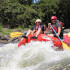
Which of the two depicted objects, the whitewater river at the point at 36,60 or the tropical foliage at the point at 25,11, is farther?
the tropical foliage at the point at 25,11

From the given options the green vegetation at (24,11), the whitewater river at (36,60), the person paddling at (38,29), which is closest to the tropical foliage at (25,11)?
the green vegetation at (24,11)

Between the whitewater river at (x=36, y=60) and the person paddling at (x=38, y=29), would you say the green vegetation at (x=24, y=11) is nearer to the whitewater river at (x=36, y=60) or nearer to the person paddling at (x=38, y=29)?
the person paddling at (x=38, y=29)

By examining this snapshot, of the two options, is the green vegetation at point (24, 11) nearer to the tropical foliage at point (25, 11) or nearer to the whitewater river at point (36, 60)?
the tropical foliage at point (25, 11)

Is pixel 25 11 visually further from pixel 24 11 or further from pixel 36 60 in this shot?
pixel 36 60

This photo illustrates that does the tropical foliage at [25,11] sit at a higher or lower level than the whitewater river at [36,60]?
higher

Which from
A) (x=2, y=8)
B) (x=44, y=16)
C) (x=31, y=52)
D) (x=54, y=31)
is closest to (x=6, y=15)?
(x=2, y=8)

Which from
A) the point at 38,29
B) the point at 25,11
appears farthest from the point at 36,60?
the point at 25,11

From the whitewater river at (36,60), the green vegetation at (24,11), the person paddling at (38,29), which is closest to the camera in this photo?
the whitewater river at (36,60)

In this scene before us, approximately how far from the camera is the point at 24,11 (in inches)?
624

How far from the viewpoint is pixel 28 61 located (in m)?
3.98

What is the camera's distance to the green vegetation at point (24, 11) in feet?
50.8

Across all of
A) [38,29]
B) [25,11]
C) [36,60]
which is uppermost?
[25,11]

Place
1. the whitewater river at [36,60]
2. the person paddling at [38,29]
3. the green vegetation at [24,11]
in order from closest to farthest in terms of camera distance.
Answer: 1. the whitewater river at [36,60]
2. the person paddling at [38,29]
3. the green vegetation at [24,11]

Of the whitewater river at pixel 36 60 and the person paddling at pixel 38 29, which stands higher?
the person paddling at pixel 38 29
